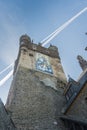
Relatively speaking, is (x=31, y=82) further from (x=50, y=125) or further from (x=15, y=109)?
(x=50, y=125)

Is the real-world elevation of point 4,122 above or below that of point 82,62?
below

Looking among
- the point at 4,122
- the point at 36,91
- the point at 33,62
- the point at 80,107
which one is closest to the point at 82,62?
the point at 33,62

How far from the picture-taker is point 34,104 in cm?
1482

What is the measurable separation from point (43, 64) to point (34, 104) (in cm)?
750

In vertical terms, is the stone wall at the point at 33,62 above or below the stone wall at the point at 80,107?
above

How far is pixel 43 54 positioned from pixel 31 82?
732 cm

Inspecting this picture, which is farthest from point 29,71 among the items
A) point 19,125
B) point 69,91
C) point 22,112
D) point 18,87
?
point 19,125

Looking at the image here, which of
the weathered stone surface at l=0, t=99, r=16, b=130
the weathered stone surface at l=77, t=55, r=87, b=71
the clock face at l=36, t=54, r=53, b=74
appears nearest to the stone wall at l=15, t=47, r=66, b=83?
the clock face at l=36, t=54, r=53, b=74

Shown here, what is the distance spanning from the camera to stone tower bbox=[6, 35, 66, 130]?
13453mm

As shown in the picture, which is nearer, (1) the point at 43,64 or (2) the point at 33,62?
(2) the point at 33,62

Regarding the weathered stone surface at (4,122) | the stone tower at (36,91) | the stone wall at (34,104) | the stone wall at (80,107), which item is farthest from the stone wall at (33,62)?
the weathered stone surface at (4,122)

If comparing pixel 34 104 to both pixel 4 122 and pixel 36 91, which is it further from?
pixel 4 122

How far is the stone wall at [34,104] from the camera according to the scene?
521 inches

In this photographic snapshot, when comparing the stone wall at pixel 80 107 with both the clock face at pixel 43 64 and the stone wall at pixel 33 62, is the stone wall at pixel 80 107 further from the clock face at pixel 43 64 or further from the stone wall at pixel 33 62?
the clock face at pixel 43 64
